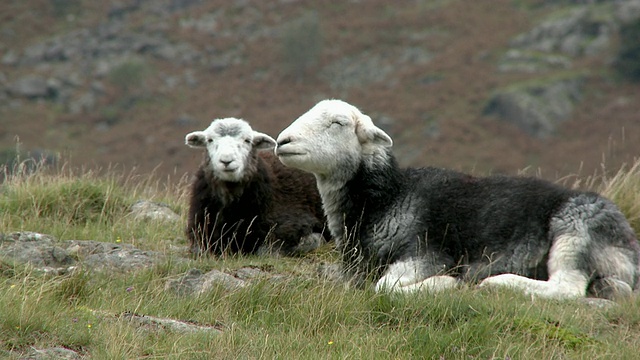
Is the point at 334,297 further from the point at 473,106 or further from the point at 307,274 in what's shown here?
the point at 473,106

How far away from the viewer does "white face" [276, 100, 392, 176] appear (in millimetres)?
9477

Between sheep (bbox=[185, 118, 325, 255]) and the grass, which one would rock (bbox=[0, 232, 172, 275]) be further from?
Result: sheep (bbox=[185, 118, 325, 255])

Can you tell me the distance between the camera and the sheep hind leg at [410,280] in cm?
849

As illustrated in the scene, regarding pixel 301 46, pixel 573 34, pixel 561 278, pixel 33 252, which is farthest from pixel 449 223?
pixel 301 46

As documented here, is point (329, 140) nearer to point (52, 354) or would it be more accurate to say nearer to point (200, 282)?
point (200, 282)

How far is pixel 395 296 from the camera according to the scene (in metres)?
8.13

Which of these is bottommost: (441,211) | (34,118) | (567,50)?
(34,118)

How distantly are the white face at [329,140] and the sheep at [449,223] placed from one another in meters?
0.01

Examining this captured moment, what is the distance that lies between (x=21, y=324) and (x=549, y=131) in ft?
292

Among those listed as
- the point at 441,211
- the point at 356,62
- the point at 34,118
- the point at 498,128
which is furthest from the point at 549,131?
the point at 441,211

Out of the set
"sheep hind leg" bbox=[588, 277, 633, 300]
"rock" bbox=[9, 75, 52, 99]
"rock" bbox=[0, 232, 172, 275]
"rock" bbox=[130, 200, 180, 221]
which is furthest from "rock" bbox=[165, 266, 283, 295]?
"rock" bbox=[9, 75, 52, 99]

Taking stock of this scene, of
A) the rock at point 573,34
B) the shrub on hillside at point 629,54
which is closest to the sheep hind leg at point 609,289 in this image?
the shrub on hillside at point 629,54

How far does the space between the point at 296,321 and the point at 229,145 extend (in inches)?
170

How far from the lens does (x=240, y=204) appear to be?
39.0 feet
